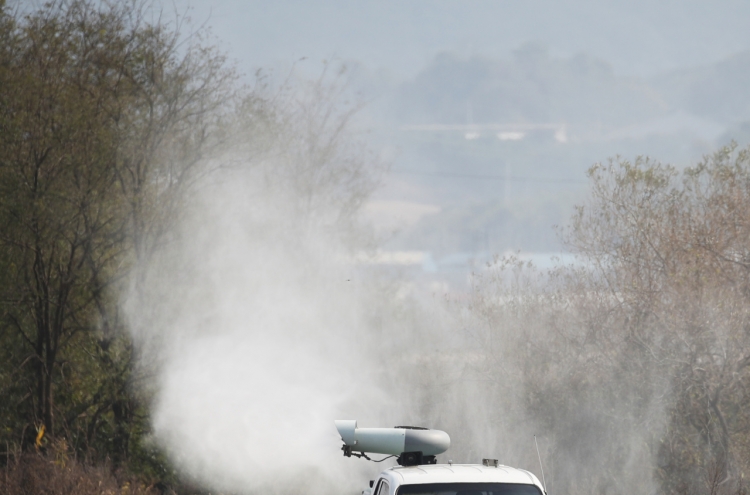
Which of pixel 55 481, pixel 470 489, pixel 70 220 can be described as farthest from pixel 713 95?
pixel 470 489

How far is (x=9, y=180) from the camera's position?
17484 mm

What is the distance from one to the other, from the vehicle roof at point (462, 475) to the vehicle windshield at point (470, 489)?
30 mm

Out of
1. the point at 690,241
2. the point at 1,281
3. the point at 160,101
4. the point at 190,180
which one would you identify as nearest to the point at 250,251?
the point at 190,180

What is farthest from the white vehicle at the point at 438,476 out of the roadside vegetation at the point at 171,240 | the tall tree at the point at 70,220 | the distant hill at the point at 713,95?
the distant hill at the point at 713,95

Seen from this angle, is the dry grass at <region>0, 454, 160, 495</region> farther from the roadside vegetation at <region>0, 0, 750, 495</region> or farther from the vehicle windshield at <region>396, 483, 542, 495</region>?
the vehicle windshield at <region>396, 483, 542, 495</region>

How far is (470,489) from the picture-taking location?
23.0 ft

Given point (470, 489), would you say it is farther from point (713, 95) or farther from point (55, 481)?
point (713, 95)

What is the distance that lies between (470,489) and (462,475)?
170mm

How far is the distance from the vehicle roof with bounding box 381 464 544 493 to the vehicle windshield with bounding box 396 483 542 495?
3cm

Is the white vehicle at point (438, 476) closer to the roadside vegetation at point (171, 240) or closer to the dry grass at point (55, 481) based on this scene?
the dry grass at point (55, 481)

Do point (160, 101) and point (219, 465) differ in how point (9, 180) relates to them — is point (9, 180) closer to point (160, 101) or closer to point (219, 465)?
point (160, 101)

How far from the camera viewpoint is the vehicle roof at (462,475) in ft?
23.2

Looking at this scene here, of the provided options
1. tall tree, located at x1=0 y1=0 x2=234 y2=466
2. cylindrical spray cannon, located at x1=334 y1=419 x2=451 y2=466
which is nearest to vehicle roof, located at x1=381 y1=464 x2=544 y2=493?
cylindrical spray cannon, located at x1=334 y1=419 x2=451 y2=466

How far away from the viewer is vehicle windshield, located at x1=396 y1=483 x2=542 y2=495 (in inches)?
276
